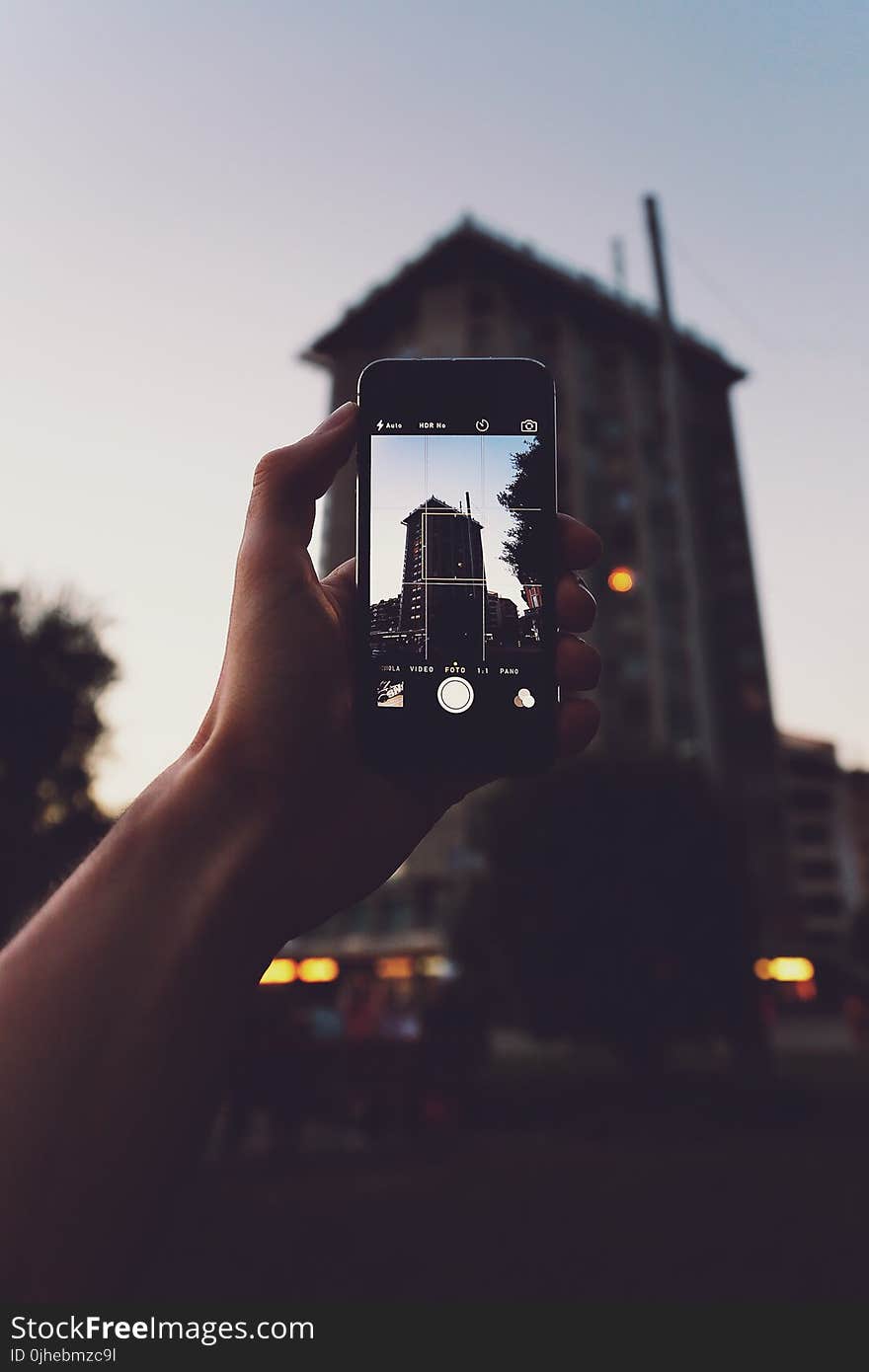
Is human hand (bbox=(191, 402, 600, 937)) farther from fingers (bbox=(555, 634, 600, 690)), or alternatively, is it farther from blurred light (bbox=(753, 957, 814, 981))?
blurred light (bbox=(753, 957, 814, 981))

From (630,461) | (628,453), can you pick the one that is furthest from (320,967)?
(628,453)

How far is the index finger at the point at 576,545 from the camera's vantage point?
2.14 m

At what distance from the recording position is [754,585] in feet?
230

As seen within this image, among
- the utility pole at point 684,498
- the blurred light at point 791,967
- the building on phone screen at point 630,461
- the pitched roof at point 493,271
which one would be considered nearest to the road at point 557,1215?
the utility pole at point 684,498

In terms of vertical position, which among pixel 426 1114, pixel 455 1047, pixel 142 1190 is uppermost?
pixel 455 1047

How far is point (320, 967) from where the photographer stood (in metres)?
59.4

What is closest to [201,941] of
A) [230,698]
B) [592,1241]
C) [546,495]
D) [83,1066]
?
[83,1066]

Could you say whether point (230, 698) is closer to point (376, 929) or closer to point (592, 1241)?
point (592, 1241)

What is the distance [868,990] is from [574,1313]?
36142 mm

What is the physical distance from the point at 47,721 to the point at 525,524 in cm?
1442

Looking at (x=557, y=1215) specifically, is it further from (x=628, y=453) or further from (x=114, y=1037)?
(x=628, y=453)

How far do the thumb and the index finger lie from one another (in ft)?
1.65

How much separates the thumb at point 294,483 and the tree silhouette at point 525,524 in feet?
1.33

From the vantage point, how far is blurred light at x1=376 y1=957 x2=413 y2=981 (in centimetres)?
5753
